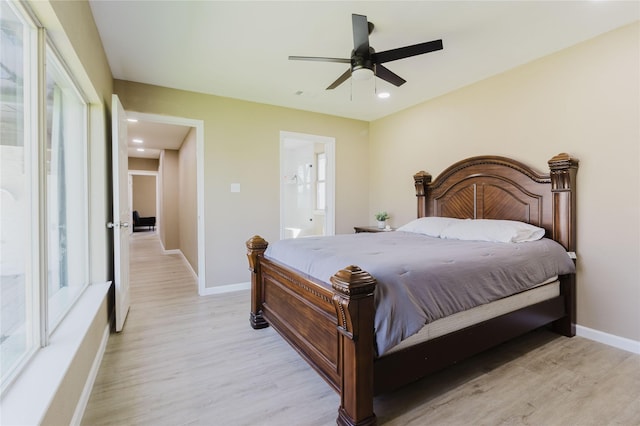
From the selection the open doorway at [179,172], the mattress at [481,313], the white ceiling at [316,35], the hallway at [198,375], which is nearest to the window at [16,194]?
the hallway at [198,375]

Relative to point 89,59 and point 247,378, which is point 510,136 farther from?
point 89,59

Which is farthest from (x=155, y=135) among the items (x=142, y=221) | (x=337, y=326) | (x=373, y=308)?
(x=142, y=221)

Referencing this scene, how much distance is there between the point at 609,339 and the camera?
8.25 feet

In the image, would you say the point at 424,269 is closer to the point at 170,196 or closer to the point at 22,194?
the point at 22,194

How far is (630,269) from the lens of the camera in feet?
7.91

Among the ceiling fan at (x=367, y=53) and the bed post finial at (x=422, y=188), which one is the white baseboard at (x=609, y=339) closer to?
the bed post finial at (x=422, y=188)

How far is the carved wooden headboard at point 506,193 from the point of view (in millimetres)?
2668

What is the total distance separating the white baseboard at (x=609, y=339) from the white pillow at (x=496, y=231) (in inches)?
34.8

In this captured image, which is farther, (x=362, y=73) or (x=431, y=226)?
(x=431, y=226)

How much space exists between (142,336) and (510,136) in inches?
158

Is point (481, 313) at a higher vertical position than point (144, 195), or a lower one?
lower

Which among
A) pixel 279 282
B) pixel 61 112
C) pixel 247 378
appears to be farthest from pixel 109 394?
pixel 61 112

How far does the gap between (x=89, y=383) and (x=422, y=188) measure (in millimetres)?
3777

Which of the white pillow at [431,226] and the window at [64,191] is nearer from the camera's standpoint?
the window at [64,191]
